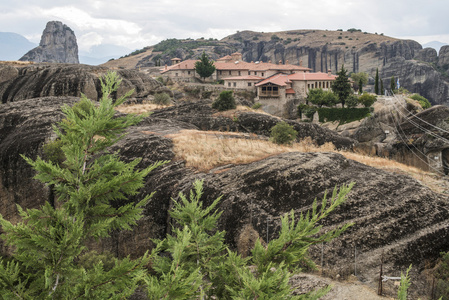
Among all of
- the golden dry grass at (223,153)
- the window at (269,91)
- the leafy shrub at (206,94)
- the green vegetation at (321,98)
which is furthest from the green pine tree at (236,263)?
the window at (269,91)

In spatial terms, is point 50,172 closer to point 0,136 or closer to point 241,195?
point 241,195

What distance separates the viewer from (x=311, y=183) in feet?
49.7

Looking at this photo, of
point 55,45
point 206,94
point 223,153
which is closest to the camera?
point 223,153

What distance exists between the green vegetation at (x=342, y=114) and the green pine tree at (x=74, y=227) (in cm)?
5436

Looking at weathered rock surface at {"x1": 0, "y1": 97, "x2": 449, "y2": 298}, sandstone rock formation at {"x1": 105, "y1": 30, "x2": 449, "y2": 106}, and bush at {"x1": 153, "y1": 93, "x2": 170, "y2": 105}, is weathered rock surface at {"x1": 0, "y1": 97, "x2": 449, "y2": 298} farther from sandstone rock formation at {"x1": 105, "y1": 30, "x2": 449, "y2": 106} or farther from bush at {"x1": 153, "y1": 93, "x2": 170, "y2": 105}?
→ sandstone rock formation at {"x1": 105, "y1": 30, "x2": 449, "y2": 106}

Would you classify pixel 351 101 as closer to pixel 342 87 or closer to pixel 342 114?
pixel 342 114

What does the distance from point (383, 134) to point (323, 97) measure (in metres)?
14.4

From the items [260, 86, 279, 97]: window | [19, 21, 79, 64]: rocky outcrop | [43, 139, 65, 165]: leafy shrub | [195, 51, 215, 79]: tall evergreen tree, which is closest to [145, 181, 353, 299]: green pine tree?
[43, 139, 65, 165]: leafy shrub

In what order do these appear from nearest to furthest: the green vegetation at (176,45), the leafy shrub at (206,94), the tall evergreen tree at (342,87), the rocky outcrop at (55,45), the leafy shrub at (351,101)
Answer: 1. the leafy shrub at (351,101)
2. the tall evergreen tree at (342,87)
3. the leafy shrub at (206,94)
4. the green vegetation at (176,45)
5. the rocky outcrop at (55,45)

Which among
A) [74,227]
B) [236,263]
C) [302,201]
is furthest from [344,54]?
[74,227]

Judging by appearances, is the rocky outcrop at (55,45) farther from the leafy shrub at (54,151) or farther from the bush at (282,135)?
the bush at (282,135)

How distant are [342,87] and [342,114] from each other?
18.3ft

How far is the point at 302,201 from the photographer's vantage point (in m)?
14.6

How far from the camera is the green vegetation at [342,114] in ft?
184
